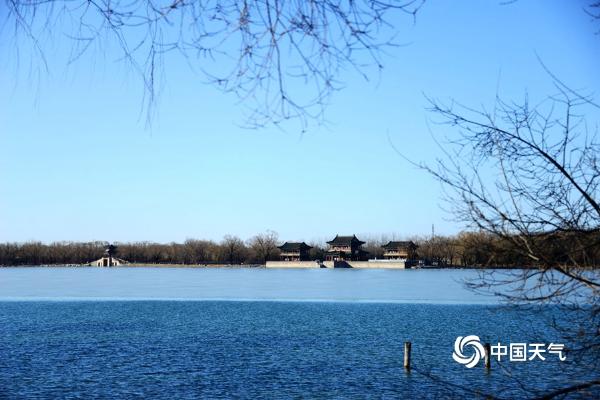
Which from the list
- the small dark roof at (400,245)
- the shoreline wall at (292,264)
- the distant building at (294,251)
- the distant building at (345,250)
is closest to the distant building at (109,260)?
the shoreline wall at (292,264)

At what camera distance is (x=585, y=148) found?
12.7 ft

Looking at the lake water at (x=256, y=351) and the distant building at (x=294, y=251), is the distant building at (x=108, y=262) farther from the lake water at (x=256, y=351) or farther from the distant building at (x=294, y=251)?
the lake water at (x=256, y=351)

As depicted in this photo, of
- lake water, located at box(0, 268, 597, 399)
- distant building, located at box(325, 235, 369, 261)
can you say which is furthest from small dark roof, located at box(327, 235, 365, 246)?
lake water, located at box(0, 268, 597, 399)

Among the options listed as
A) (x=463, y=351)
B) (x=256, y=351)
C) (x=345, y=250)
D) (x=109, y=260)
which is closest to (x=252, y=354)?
(x=256, y=351)

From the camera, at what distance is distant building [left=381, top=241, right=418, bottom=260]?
445ft

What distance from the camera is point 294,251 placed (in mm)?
140750

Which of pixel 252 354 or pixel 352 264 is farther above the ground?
pixel 352 264

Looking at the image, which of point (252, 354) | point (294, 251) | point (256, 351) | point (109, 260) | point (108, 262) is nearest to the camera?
point (252, 354)

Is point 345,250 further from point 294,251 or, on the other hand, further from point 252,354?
point 252,354

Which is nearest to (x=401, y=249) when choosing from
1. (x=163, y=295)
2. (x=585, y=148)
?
(x=163, y=295)

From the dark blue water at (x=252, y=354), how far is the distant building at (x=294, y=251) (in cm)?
9484

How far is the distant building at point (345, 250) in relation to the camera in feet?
456

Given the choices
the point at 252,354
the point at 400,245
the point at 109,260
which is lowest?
the point at 252,354

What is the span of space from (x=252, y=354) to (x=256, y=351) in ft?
2.80
